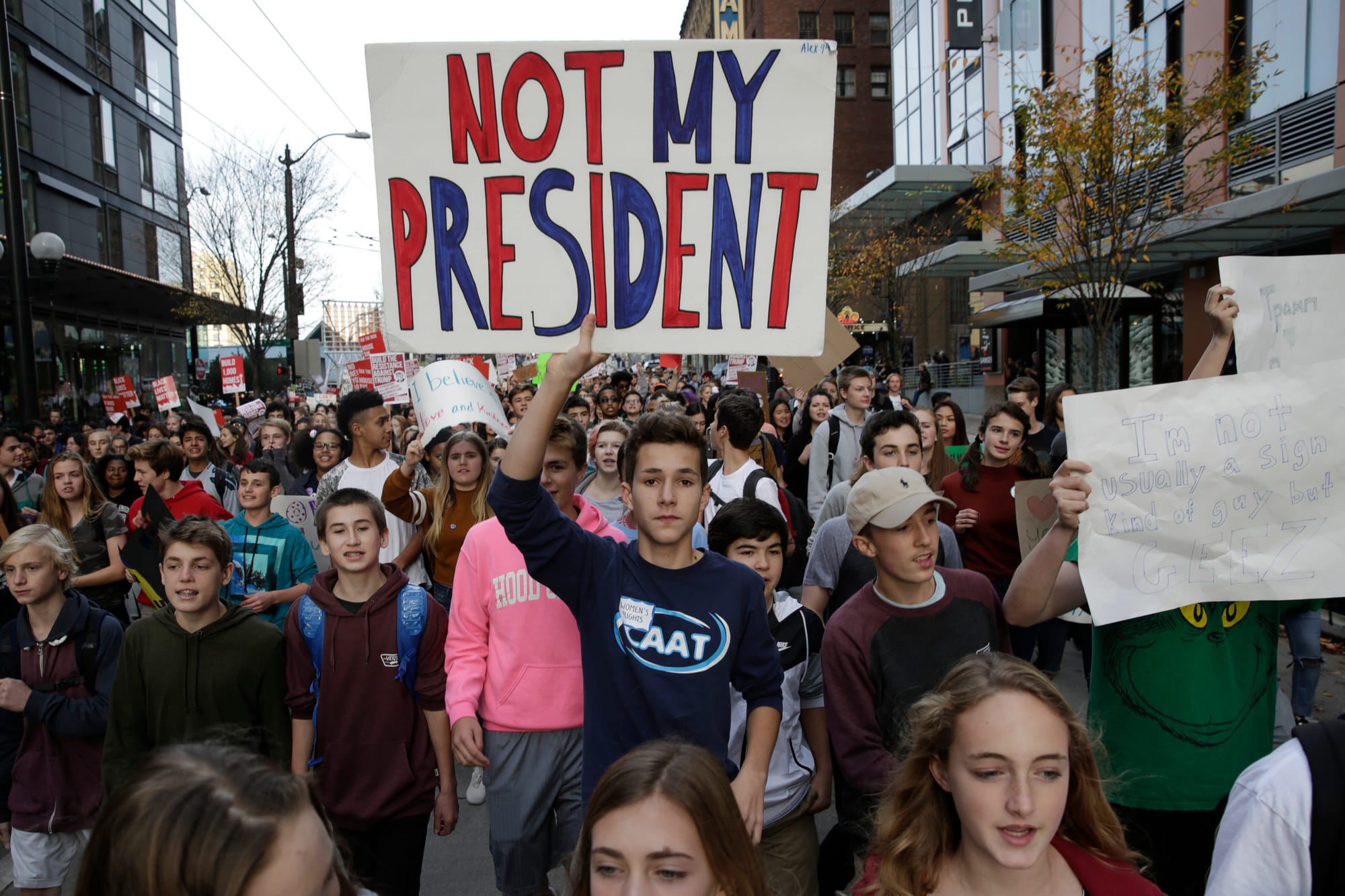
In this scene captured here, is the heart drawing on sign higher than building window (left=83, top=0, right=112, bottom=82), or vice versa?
building window (left=83, top=0, right=112, bottom=82)

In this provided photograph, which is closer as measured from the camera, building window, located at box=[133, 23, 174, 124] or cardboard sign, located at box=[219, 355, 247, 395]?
cardboard sign, located at box=[219, 355, 247, 395]

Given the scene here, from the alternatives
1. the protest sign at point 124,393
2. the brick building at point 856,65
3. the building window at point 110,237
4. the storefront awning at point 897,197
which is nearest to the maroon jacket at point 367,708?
the protest sign at point 124,393

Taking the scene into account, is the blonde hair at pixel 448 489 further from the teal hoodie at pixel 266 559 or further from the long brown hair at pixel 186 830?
the long brown hair at pixel 186 830

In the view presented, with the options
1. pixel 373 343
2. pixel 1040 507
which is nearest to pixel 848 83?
pixel 373 343

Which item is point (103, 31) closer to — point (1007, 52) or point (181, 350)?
point (181, 350)

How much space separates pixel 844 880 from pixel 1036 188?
1418 cm

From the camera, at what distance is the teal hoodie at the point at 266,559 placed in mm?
4855

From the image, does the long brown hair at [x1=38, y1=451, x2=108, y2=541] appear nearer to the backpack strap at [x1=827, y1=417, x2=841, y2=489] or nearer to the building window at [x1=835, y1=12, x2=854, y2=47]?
the backpack strap at [x1=827, y1=417, x2=841, y2=489]

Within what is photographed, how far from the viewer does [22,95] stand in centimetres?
2441

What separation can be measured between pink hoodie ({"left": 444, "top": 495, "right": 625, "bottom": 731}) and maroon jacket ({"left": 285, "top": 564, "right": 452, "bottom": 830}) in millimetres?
269

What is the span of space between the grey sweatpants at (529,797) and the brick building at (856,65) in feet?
171

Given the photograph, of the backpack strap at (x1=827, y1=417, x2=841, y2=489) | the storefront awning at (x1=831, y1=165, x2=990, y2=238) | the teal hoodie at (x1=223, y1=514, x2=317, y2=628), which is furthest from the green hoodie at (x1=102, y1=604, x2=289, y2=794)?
the storefront awning at (x1=831, y1=165, x2=990, y2=238)

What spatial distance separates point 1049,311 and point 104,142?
2793 cm

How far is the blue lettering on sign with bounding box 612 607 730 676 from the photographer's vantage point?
2562 millimetres
